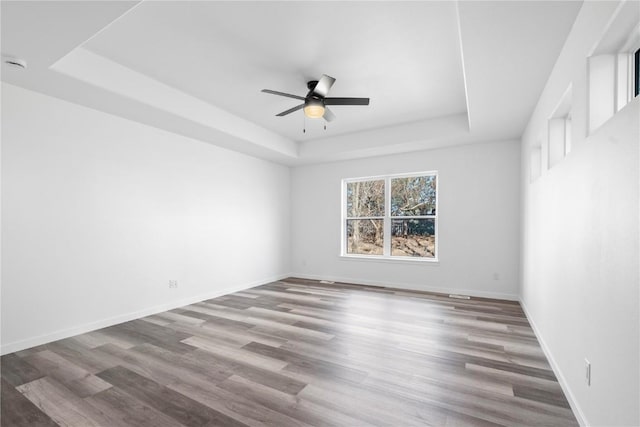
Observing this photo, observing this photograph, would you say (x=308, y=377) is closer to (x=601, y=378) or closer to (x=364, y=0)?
(x=601, y=378)

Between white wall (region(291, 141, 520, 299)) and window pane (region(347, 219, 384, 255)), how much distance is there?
0.25 m

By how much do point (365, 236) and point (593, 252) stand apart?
183 inches

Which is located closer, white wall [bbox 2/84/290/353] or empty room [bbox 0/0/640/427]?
empty room [bbox 0/0/640/427]

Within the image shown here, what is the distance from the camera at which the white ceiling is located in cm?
219

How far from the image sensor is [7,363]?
267cm

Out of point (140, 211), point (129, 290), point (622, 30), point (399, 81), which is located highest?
point (399, 81)

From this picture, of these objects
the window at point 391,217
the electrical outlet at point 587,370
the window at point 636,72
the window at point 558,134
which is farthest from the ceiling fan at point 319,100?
the window at point 391,217

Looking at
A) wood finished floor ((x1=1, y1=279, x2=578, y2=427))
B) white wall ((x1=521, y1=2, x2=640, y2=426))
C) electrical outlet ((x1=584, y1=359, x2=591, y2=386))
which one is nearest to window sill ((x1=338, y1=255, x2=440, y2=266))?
wood finished floor ((x1=1, y1=279, x2=578, y2=427))

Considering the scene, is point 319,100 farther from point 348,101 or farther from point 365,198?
point 365,198

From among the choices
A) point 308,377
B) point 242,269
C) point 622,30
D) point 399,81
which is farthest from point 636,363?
point 242,269

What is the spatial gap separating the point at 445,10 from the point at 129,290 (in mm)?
4473

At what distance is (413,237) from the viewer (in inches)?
226

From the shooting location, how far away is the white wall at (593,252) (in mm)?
1275

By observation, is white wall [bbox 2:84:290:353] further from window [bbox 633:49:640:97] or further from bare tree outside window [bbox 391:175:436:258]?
window [bbox 633:49:640:97]
